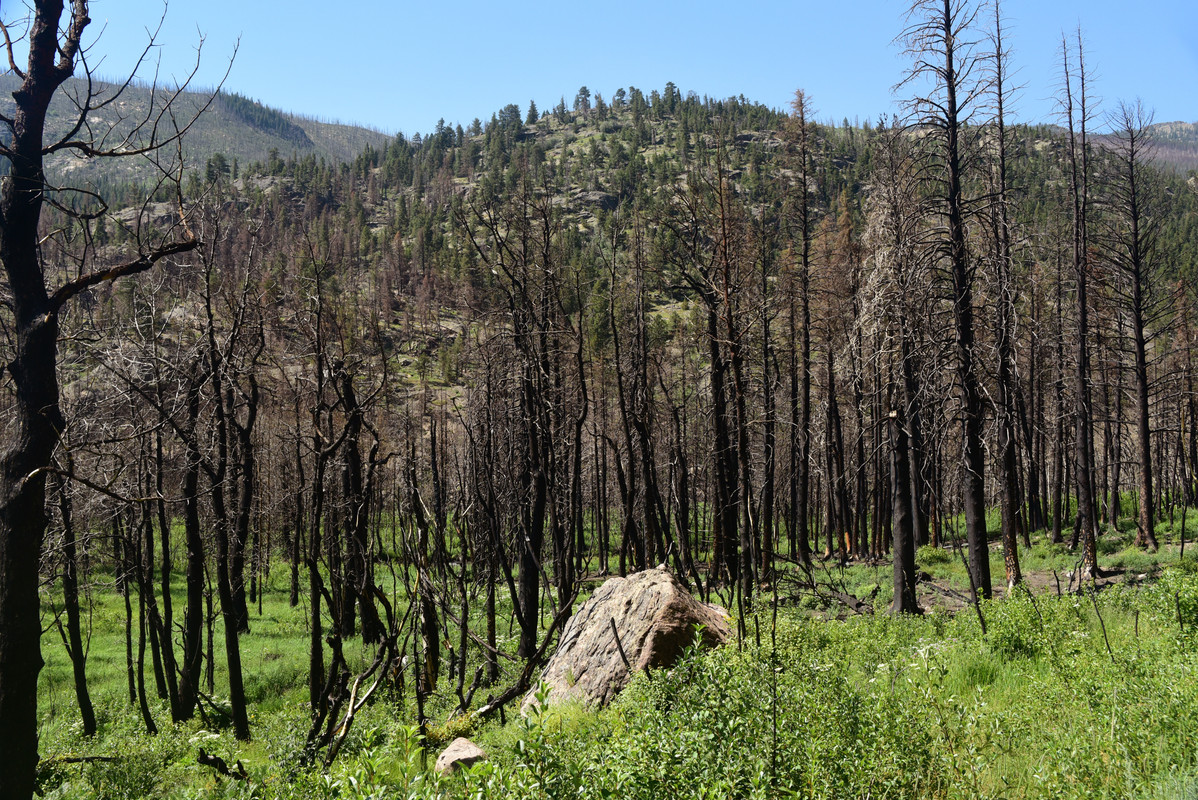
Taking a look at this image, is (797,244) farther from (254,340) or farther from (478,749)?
(478,749)

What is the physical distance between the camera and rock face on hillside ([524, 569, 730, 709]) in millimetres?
7980

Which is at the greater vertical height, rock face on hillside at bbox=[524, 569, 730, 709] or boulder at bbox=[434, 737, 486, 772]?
rock face on hillside at bbox=[524, 569, 730, 709]

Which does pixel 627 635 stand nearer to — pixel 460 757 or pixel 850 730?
pixel 460 757

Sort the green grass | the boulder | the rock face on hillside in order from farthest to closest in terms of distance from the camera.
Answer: the rock face on hillside, the boulder, the green grass

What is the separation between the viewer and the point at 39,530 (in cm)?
564

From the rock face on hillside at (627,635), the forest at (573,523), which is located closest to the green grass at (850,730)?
the forest at (573,523)

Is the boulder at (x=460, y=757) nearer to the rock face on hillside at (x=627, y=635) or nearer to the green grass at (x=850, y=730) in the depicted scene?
the green grass at (x=850, y=730)

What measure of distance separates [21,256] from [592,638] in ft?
23.4

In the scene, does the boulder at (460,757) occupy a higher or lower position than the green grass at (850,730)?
lower

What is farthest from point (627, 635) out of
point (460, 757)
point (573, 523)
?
point (573, 523)

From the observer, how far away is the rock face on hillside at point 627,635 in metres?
7.98

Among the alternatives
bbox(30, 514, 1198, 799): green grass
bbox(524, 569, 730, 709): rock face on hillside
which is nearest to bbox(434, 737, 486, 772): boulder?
bbox(30, 514, 1198, 799): green grass

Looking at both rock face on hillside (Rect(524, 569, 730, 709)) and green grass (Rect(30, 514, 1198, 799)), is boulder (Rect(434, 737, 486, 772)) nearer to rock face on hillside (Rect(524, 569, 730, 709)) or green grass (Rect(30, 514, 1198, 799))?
green grass (Rect(30, 514, 1198, 799))

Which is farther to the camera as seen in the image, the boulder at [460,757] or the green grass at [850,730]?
the boulder at [460,757]
